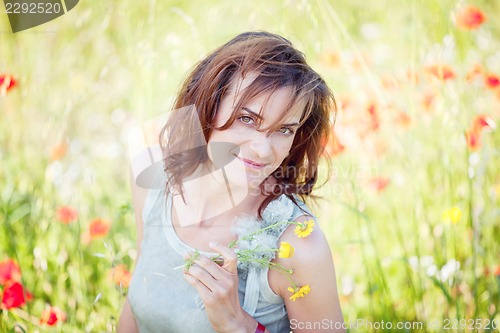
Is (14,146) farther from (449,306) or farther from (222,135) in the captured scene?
(449,306)

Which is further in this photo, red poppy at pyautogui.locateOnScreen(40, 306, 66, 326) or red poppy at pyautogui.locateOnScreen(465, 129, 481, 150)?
red poppy at pyautogui.locateOnScreen(465, 129, 481, 150)

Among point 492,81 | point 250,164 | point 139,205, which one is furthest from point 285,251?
point 492,81

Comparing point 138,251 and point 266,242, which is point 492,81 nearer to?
point 266,242

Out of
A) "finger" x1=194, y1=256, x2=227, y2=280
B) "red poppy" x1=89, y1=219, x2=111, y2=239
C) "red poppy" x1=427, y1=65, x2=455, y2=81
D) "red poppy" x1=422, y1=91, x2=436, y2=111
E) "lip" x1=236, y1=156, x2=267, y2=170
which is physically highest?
"red poppy" x1=427, y1=65, x2=455, y2=81

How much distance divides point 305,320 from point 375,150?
678mm

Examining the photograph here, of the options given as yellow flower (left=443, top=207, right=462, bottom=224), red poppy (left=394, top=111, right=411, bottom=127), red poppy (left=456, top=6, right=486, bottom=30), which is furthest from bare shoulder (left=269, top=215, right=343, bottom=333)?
red poppy (left=456, top=6, right=486, bottom=30)

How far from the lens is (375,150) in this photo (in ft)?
5.24

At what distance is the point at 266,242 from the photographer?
39.8 inches

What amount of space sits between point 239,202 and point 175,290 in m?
0.20

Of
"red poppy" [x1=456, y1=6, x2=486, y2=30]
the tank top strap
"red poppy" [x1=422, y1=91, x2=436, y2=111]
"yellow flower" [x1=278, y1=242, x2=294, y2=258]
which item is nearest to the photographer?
"yellow flower" [x1=278, y1=242, x2=294, y2=258]

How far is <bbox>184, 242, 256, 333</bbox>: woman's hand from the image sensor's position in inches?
37.0

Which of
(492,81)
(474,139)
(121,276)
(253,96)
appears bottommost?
(121,276)

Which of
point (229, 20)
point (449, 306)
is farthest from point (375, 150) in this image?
point (229, 20)

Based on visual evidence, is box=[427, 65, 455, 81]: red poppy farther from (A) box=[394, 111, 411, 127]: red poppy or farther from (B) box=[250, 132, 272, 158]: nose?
(B) box=[250, 132, 272, 158]: nose
